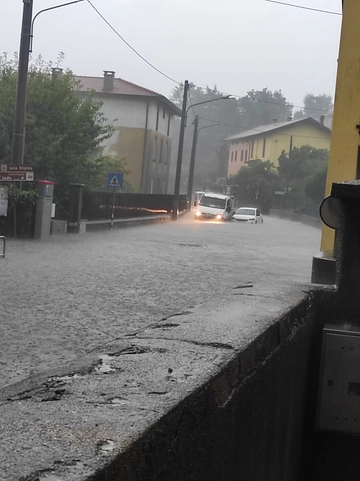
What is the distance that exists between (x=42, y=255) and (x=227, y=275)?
484cm

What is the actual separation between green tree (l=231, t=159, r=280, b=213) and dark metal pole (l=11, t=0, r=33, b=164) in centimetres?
6504

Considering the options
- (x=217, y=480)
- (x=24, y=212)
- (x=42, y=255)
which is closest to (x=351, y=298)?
(x=217, y=480)

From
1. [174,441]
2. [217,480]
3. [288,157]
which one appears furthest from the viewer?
[288,157]

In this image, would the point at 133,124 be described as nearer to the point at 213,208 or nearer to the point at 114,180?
the point at 213,208

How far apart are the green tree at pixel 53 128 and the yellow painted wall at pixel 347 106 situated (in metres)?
16.6

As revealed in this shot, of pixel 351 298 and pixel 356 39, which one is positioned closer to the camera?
pixel 351 298

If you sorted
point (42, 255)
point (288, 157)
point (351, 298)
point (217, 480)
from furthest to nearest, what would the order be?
1. point (288, 157)
2. point (42, 255)
3. point (351, 298)
4. point (217, 480)

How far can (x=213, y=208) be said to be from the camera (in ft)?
187

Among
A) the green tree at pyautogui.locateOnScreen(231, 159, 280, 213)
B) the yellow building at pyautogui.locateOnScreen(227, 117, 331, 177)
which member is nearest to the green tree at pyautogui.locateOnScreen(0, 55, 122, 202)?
the green tree at pyautogui.locateOnScreen(231, 159, 280, 213)

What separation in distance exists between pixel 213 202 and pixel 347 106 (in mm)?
43177

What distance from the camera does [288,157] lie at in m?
87.9

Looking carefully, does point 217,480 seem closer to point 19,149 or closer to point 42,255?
point 42,255

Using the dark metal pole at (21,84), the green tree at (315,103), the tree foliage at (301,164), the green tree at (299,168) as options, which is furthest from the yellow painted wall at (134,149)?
the green tree at (315,103)

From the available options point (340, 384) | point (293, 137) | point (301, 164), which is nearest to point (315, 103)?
point (293, 137)
